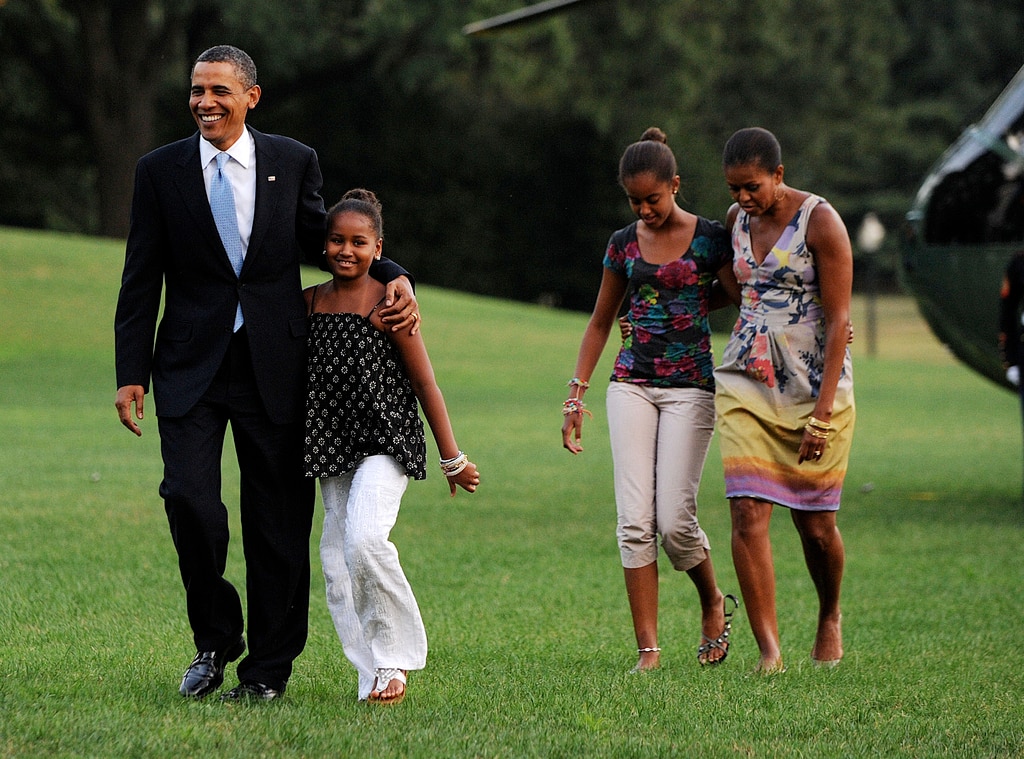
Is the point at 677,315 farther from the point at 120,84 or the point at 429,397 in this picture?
the point at 120,84

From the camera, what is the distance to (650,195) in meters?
5.84

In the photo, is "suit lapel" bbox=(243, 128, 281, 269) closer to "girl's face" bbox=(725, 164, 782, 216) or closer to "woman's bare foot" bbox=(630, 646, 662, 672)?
"girl's face" bbox=(725, 164, 782, 216)

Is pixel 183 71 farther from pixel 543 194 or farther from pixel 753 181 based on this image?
pixel 753 181

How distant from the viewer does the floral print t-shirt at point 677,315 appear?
5934mm

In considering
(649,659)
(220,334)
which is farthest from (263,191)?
(649,659)

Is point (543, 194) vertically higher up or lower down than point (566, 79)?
lower down

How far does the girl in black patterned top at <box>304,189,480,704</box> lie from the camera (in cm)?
485

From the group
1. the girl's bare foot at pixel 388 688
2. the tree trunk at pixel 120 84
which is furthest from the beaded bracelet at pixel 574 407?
the tree trunk at pixel 120 84

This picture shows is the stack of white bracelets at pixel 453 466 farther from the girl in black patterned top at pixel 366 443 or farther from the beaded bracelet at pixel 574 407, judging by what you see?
the beaded bracelet at pixel 574 407

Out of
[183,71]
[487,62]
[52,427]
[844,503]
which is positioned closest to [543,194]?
[487,62]

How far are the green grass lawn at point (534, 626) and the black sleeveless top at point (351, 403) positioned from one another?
0.78m

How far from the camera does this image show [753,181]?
5.74 meters

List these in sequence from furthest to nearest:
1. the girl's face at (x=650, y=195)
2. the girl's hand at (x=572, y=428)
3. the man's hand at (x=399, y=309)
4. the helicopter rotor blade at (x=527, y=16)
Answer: the helicopter rotor blade at (x=527, y=16)
the girl's hand at (x=572, y=428)
the girl's face at (x=650, y=195)
the man's hand at (x=399, y=309)

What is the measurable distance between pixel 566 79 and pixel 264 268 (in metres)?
33.1
